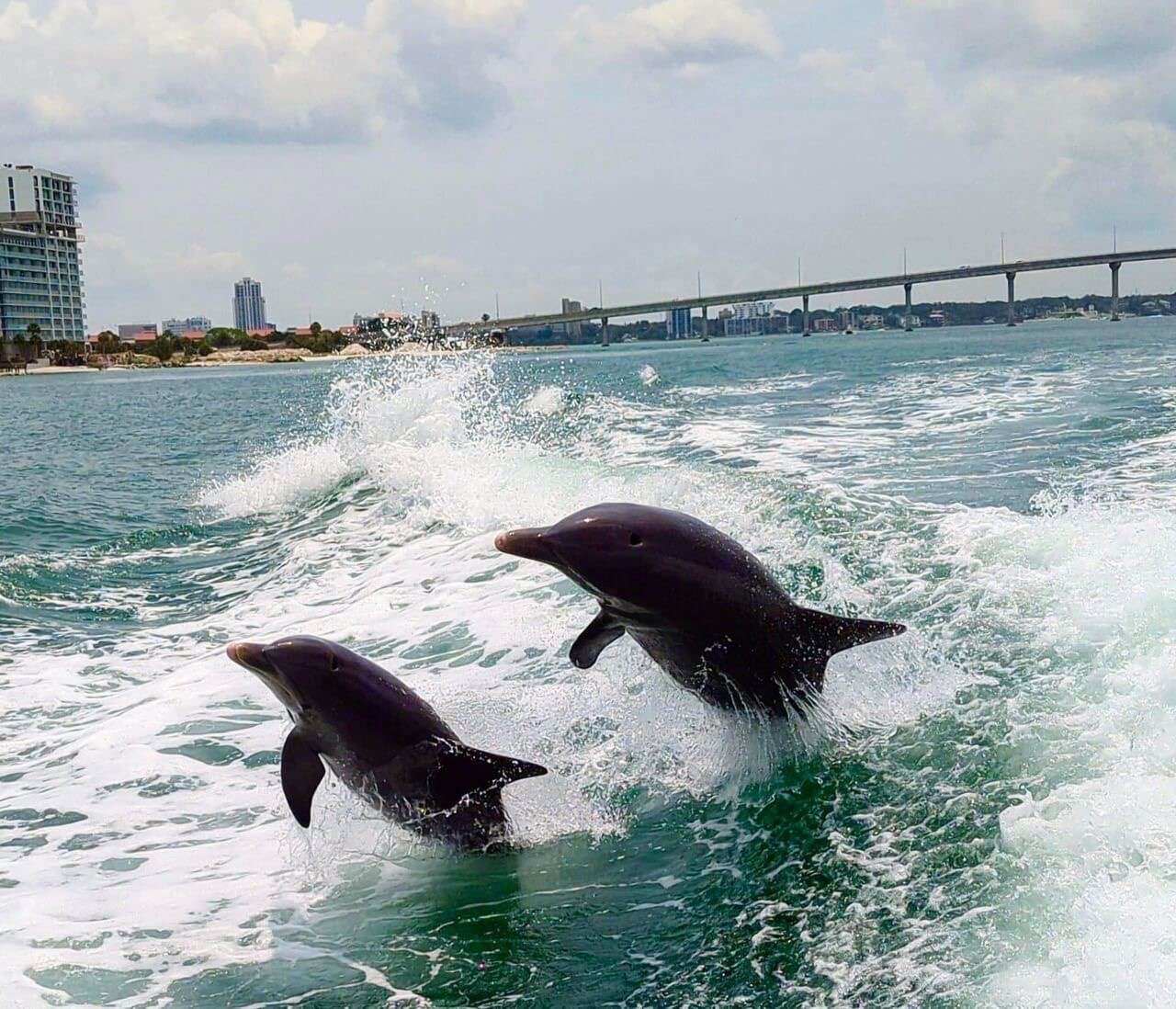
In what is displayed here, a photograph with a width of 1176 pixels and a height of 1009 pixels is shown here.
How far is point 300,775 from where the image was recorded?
5.50m

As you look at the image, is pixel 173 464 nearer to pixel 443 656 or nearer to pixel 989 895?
pixel 443 656

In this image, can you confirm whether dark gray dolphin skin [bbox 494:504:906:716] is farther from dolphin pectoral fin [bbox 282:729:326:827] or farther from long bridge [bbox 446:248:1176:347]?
long bridge [bbox 446:248:1176:347]

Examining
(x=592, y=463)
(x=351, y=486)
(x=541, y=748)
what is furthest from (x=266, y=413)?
(x=541, y=748)

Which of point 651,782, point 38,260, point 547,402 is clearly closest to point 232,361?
point 38,260

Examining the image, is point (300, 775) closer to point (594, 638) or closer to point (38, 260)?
point (594, 638)

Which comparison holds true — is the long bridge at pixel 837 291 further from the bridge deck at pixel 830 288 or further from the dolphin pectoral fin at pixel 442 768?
the dolphin pectoral fin at pixel 442 768

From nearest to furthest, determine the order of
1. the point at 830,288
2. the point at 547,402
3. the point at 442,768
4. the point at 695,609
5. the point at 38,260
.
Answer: the point at 442,768 → the point at 695,609 → the point at 547,402 → the point at 830,288 → the point at 38,260

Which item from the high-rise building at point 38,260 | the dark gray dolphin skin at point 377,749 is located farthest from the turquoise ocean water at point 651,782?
the high-rise building at point 38,260

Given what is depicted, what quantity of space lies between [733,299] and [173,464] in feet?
308

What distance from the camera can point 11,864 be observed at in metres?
6.27

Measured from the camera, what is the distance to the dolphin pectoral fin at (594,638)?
5859 millimetres

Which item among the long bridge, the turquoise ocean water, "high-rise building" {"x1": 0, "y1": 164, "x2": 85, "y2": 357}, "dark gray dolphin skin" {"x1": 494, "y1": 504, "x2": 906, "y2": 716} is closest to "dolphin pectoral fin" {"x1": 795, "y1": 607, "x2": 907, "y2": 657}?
"dark gray dolphin skin" {"x1": 494, "y1": 504, "x2": 906, "y2": 716}

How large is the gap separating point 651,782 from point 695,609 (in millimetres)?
1053

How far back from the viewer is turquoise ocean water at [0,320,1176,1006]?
445cm
